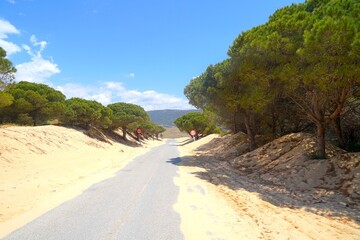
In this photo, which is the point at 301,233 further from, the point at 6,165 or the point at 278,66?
the point at 6,165

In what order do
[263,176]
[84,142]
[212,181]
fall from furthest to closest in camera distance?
[84,142] < [263,176] < [212,181]

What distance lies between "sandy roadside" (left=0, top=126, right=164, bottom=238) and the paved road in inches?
21.3

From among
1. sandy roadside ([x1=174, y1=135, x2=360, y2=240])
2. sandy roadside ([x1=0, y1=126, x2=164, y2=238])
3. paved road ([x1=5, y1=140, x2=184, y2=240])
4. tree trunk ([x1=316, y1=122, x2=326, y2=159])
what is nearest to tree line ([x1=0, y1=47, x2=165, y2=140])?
sandy roadside ([x1=0, y1=126, x2=164, y2=238])

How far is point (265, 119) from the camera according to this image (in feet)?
86.8

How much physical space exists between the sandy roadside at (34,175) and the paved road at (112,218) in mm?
540

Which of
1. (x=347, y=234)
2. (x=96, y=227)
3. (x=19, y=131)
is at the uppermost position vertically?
(x=19, y=131)

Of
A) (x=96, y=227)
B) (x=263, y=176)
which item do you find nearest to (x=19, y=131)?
(x=263, y=176)

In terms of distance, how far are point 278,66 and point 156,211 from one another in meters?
8.53

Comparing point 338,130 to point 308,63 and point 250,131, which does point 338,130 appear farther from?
point 250,131

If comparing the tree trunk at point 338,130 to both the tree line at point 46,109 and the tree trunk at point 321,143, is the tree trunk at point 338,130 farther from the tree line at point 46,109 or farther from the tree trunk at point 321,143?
the tree line at point 46,109

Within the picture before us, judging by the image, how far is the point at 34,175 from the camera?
1398 cm

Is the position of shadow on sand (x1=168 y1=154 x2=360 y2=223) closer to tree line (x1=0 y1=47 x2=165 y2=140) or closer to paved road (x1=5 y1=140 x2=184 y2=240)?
paved road (x1=5 y1=140 x2=184 y2=240)

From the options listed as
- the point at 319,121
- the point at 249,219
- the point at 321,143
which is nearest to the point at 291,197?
the point at 249,219

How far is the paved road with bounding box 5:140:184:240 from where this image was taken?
603 centimetres
